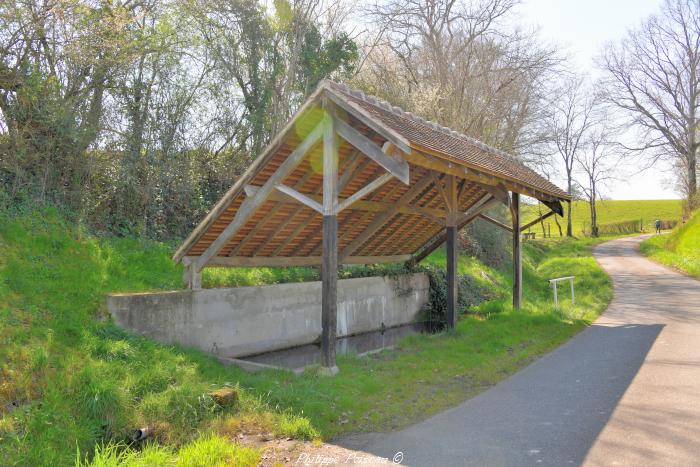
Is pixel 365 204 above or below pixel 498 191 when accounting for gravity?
below

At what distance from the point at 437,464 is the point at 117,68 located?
10.5m

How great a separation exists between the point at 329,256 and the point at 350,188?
277cm

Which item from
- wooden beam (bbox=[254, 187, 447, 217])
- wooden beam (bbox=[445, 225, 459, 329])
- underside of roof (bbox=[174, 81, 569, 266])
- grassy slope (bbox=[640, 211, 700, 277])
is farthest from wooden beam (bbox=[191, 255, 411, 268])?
grassy slope (bbox=[640, 211, 700, 277])

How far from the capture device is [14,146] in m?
9.48

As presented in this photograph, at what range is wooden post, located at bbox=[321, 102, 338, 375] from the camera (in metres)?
7.24

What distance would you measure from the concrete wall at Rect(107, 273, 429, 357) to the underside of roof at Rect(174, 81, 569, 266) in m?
0.67

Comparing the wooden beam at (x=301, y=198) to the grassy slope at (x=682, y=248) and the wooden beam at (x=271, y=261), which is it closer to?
the wooden beam at (x=271, y=261)

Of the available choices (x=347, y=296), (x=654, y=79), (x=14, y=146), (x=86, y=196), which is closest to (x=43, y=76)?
(x=14, y=146)

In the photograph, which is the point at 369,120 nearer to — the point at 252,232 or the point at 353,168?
Result: the point at 353,168

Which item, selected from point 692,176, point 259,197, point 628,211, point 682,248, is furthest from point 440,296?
point 628,211

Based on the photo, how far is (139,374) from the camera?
20.7 ft

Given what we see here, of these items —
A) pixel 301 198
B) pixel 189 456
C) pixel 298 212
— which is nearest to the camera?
pixel 189 456

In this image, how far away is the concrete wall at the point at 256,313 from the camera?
822 centimetres

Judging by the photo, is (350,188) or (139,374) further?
(350,188)
